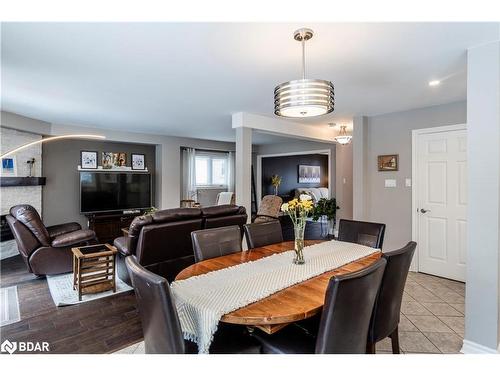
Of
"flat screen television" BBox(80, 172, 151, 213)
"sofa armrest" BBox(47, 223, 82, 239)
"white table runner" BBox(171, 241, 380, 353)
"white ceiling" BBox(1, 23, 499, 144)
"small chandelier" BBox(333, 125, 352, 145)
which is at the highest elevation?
"white ceiling" BBox(1, 23, 499, 144)

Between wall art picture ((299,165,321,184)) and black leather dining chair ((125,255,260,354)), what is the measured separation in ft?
30.2

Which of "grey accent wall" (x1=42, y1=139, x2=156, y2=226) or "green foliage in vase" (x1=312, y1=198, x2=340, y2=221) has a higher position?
"grey accent wall" (x1=42, y1=139, x2=156, y2=226)

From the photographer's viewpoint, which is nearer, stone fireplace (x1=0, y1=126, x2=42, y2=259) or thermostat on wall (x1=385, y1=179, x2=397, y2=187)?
thermostat on wall (x1=385, y1=179, x2=397, y2=187)

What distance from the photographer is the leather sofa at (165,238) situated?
10.0 ft

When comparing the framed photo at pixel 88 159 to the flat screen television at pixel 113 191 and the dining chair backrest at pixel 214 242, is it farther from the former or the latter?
the dining chair backrest at pixel 214 242

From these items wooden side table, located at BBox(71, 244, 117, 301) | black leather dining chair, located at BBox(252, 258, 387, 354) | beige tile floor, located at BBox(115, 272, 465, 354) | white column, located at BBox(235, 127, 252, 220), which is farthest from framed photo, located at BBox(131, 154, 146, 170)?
black leather dining chair, located at BBox(252, 258, 387, 354)

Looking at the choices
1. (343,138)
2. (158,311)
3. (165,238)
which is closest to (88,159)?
(165,238)

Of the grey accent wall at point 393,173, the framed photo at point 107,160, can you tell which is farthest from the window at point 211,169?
the grey accent wall at point 393,173

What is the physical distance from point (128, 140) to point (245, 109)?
3213 millimetres

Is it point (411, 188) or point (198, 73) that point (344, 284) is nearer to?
point (198, 73)

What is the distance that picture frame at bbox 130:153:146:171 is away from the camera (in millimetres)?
6727

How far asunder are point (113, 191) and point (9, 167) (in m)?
1.78

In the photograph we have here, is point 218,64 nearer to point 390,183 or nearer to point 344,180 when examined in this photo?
point 390,183

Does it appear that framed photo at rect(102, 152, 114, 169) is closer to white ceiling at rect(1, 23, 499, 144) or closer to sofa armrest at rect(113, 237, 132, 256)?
white ceiling at rect(1, 23, 499, 144)
